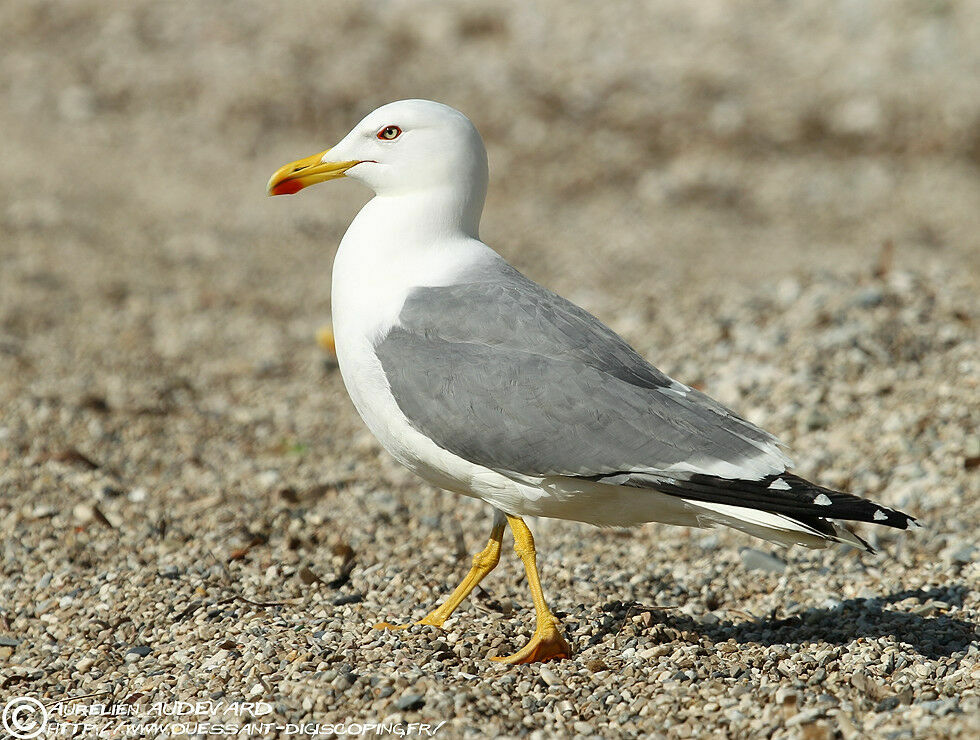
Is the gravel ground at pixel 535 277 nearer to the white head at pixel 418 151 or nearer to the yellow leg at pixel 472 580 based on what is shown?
the yellow leg at pixel 472 580

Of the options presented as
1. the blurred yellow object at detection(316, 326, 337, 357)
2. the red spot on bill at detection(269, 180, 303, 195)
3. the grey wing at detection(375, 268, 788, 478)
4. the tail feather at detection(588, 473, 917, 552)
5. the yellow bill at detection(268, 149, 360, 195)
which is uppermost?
the yellow bill at detection(268, 149, 360, 195)

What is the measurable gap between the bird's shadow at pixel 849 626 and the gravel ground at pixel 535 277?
2 cm

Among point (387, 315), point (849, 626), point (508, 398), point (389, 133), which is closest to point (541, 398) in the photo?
point (508, 398)

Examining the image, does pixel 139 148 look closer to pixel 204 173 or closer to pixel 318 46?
pixel 204 173

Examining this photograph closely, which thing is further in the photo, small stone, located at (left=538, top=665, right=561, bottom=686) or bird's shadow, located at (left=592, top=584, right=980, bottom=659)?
bird's shadow, located at (left=592, top=584, right=980, bottom=659)

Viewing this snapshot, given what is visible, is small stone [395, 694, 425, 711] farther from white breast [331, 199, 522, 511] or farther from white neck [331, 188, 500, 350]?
white neck [331, 188, 500, 350]

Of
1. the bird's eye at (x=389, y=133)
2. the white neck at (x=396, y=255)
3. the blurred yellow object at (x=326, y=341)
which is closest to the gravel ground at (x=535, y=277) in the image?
the blurred yellow object at (x=326, y=341)

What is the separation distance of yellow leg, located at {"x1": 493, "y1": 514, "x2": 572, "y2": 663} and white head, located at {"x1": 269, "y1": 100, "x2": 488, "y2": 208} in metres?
1.33

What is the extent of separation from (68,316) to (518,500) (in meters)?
6.05

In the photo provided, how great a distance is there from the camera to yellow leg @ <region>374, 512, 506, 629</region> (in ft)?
14.1

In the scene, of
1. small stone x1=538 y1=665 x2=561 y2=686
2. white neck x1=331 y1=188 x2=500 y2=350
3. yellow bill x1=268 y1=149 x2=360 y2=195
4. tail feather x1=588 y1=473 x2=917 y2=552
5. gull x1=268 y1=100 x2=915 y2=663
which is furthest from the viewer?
yellow bill x1=268 y1=149 x2=360 y2=195

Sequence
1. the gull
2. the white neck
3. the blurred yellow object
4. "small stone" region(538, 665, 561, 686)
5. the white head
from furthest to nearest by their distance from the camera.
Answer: the blurred yellow object, the white head, the white neck, "small stone" region(538, 665, 561, 686), the gull

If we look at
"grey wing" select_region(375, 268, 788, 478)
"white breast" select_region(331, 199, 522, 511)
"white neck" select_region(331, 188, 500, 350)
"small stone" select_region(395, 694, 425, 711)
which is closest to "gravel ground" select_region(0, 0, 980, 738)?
"small stone" select_region(395, 694, 425, 711)

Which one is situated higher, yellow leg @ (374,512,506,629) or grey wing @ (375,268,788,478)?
grey wing @ (375,268,788,478)
